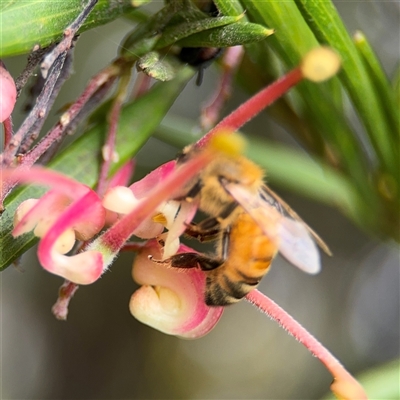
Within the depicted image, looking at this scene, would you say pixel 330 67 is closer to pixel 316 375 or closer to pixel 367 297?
pixel 367 297

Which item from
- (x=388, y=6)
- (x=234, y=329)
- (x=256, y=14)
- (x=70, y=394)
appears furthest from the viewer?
(x=234, y=329)

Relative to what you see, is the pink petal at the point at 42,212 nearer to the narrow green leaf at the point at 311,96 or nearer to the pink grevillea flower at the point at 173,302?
the pink grevillea flower at the point at 173,302

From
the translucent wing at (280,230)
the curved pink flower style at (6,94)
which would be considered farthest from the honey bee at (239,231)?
the curved pink flower style at (6,94)

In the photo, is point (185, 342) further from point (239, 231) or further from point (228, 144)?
point (228, 144)

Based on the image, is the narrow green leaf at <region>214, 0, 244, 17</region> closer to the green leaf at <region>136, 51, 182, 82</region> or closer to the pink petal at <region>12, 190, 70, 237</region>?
the green leaf at <region>136, 51, 182, 82</region>

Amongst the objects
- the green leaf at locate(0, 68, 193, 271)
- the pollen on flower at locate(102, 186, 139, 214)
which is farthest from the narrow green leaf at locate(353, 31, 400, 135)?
the pollen on flower at locate(102, 186, 139, 214)

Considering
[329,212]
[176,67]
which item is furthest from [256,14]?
[329,212]
